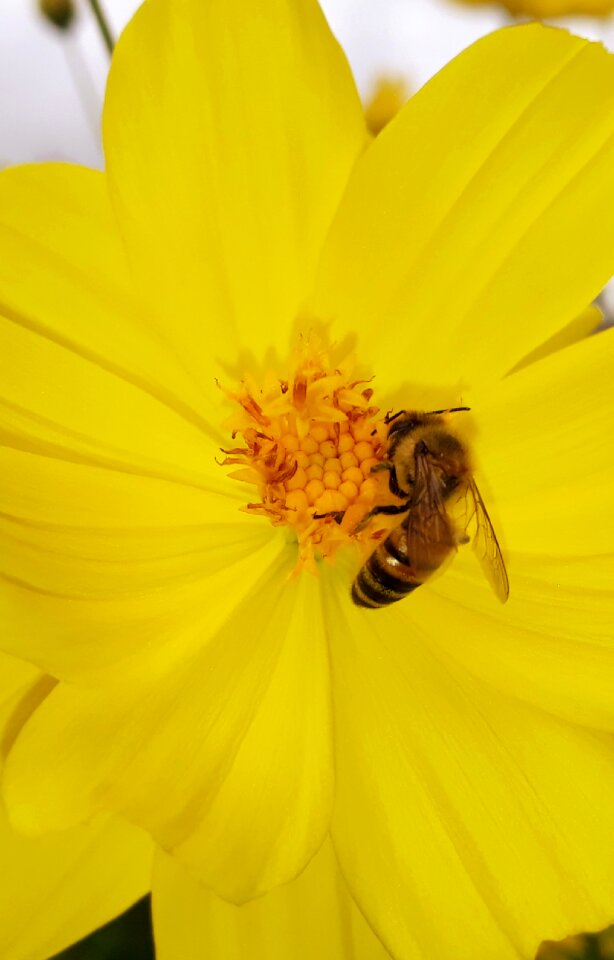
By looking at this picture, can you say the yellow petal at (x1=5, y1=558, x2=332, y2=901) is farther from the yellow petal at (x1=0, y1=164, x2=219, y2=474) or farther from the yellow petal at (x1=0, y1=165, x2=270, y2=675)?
the yellow petal at (x1=0, y1=164, x2=219, y2=474)

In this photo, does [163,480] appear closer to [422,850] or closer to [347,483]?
[347,483]

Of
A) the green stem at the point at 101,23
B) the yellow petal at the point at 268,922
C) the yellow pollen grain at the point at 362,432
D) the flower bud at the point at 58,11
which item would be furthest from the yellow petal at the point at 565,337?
the flower bud at the point at 58,11

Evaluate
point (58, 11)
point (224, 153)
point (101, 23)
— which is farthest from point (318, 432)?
point (58, 11)

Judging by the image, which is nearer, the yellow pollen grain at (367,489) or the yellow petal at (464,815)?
the yellow petal at (464,815)

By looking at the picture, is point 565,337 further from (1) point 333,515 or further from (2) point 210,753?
(2) point 210,753

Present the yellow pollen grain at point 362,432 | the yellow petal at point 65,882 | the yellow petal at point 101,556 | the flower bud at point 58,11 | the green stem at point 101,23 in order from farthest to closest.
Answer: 1. the flower bud at point 58,11
2. the green stem at point 101,23
3. the yellow pollen grain at point 362,432
4. the yellow petal at point 65,882
5. the yellow petal at point 101,556

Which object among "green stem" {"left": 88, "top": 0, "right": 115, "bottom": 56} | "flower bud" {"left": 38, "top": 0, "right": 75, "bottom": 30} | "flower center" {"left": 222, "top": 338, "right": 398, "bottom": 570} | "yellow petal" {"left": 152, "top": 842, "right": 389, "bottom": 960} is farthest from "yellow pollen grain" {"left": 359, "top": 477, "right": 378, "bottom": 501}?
"flower bud" {"left": 38, "top": 0, "right": 75, "bottom": 30}

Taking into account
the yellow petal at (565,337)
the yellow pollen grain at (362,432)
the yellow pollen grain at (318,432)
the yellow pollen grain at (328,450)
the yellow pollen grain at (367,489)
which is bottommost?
the yellow pollen grain at (367,489)

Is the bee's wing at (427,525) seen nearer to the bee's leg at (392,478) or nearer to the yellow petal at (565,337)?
the bee's leg at (392,478)
